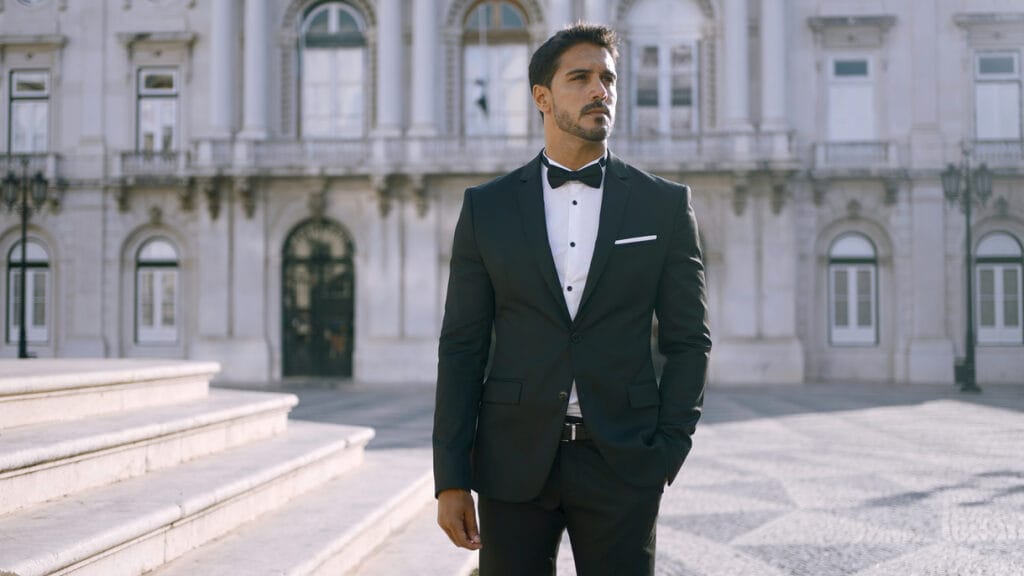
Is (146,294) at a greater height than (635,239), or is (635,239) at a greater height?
(146,294)

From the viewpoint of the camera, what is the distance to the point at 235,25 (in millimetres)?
27469

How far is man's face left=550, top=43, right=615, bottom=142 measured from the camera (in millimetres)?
3088

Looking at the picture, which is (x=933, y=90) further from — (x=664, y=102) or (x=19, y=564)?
(x=19, y=564)

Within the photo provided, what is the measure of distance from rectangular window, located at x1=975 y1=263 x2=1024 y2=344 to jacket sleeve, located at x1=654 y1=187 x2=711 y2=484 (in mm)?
25790

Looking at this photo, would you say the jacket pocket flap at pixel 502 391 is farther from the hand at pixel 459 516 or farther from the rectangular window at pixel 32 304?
the rectangular window at pixel 32 304

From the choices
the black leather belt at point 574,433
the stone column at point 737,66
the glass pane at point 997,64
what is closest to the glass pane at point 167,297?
the stone column at point 737,66

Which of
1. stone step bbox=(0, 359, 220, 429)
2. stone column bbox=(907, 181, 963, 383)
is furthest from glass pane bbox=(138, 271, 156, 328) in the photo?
stone step bbox=(0, 359, 220, 429)

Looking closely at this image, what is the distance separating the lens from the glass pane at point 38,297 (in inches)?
1105

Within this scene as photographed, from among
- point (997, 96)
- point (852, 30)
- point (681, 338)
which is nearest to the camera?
point (681, 338)

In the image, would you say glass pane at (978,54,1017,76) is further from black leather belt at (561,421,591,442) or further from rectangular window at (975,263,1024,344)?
black leather belt at (561,421,591,442)

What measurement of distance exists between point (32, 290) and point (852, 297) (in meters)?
23.5

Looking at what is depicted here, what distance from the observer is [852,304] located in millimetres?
26484

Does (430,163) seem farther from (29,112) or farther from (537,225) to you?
(537,225)

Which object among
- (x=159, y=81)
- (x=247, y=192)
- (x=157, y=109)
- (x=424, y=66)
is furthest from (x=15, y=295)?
(x=424, y=66)
